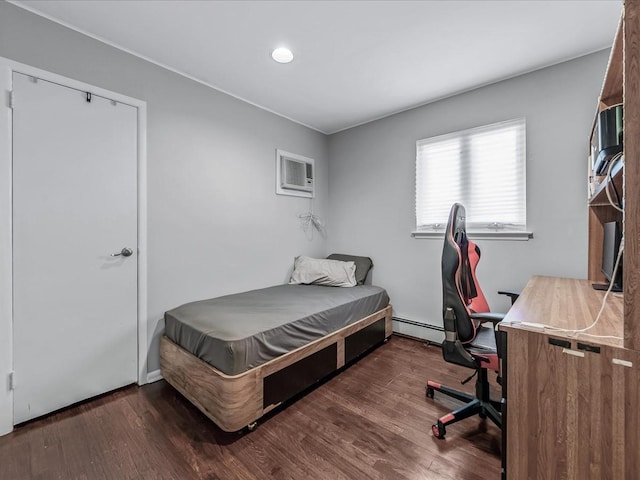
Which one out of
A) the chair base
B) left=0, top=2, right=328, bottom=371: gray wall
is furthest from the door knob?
the chair base

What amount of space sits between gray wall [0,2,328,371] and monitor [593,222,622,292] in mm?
2742

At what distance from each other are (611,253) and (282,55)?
8.54ft

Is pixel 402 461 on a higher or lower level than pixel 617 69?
lower

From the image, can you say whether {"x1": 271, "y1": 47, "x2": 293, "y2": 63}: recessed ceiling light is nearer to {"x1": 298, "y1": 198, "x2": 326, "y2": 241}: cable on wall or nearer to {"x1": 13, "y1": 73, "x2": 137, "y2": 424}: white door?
{"x1": 13, "y1": 73, "x2": 137, "y2": 424}: white door

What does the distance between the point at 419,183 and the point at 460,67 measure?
3.61 feet

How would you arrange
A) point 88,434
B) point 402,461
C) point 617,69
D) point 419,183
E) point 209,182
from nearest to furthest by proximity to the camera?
point 617,69, point 402,461, point 88,434, point 209,182, point 419,183

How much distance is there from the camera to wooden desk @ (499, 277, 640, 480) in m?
0.85

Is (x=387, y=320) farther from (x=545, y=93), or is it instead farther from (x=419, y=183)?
(x=545, y=93)

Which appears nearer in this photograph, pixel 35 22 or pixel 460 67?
pixel 35 22

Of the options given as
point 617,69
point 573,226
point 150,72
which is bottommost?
point 573,226

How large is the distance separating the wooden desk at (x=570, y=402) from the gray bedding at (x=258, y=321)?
1274 millimetres

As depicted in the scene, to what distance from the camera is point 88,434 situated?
164cm

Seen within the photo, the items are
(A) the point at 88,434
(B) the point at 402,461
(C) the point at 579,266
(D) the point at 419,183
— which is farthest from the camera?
(D) the point at 419,183

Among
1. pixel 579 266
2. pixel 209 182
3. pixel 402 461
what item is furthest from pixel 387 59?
pixel 402 461
